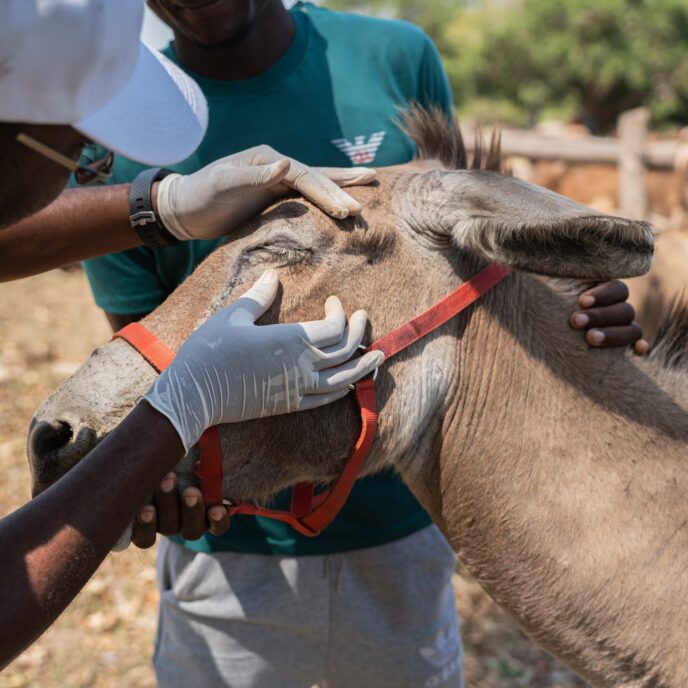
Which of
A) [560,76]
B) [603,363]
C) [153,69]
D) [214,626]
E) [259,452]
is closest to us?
[153,69]

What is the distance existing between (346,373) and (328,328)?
14cm

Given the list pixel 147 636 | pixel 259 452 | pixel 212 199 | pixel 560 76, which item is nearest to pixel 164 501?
pixel 259 452

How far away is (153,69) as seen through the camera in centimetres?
204

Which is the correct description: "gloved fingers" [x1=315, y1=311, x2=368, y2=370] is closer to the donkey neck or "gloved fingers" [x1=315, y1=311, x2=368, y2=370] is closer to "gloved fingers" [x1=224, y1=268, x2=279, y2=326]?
"gloved fingers" [x1=224, y1=268, x2=279, y2=326]

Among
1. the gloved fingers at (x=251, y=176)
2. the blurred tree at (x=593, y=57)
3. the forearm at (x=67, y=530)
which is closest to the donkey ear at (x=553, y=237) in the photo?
the gloved fingers at (x=251, y=176)

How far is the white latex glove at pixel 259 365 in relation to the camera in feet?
6.42

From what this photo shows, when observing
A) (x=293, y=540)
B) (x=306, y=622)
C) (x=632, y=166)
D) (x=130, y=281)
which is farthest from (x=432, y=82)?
(x=632, y=166)

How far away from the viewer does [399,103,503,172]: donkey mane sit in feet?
8.63

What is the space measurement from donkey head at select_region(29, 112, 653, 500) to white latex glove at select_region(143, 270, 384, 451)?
3.1 inches

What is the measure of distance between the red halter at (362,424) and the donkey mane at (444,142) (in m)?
0.45

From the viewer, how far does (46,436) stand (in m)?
2.06

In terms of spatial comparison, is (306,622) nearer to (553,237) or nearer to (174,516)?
(174,516)

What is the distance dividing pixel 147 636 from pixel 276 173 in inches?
156

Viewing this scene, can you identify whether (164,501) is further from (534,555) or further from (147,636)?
(147,636)
